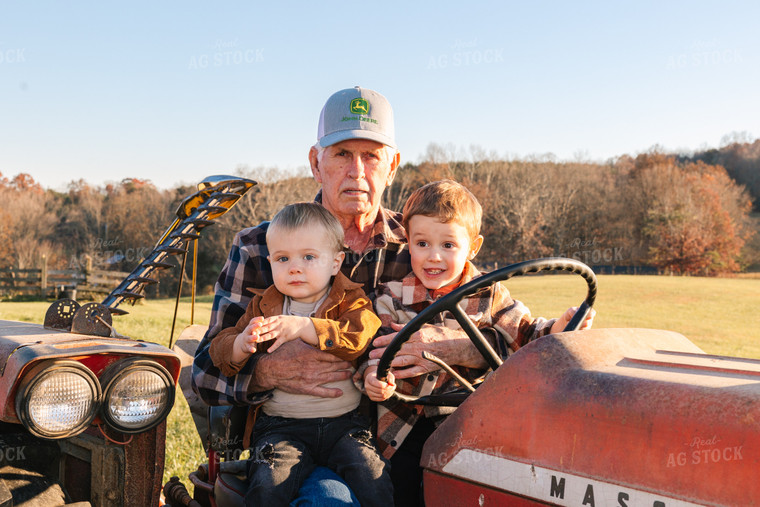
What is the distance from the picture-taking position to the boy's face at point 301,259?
221 centimetres

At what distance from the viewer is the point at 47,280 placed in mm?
27406

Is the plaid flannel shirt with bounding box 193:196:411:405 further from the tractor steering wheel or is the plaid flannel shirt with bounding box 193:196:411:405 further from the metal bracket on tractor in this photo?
the metal bracket on tractor

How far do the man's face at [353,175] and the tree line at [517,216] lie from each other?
34848mm

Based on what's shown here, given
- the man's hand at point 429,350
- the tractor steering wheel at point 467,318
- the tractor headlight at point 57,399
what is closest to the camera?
the tractor headlight at point 57,399

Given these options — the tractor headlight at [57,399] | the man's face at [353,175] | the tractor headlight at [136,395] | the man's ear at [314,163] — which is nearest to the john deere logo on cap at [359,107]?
the man's face at [353,175]

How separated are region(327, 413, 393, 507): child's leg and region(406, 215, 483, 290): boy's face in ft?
Result: 1.97

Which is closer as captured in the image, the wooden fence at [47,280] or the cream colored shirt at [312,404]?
the cream colored shirt at [312,404]

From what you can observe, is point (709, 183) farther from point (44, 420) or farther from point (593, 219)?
point (44, 420)

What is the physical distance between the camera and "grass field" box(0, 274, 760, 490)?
227 inches

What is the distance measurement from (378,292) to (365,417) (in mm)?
500

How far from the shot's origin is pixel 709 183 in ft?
165

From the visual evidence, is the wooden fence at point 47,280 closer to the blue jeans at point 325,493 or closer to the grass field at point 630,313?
the grass field at point 630,313
